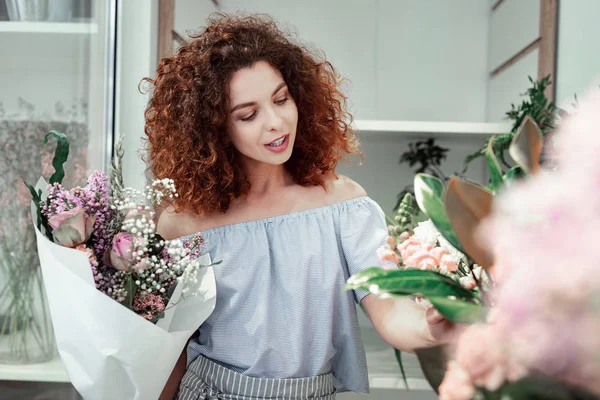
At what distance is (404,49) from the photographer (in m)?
2.26

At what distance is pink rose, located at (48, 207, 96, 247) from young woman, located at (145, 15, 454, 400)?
0.25 metres

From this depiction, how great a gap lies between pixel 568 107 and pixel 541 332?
142 cm

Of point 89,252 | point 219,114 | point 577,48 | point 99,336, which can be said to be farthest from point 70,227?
point 577,48

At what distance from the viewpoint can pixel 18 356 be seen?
1.09 metres

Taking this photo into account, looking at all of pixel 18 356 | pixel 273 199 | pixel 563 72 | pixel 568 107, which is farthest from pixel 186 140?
pixel 563 72

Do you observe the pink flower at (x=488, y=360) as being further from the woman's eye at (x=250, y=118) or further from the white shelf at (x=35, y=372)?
the white shelf at (x=35, y=372)

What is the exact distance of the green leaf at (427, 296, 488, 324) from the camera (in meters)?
0.39

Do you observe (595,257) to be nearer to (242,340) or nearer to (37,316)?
(242,340)

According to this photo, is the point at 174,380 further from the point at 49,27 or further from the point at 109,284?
the point at 49,27

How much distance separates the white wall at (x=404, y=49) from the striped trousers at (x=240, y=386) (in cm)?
138

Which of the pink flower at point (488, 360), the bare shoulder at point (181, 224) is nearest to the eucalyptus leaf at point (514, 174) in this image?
the pink flower at point (488, 360)

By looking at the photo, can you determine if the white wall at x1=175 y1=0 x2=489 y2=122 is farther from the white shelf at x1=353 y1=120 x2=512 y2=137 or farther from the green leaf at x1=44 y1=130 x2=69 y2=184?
the green leaf at x1=44 y1=130 x2=69 y2=184

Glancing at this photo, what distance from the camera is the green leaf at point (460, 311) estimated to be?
0.39 metres

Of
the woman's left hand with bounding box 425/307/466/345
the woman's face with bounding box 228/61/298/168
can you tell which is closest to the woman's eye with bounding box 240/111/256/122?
the woman's face with bounding box 228/61/298/168
